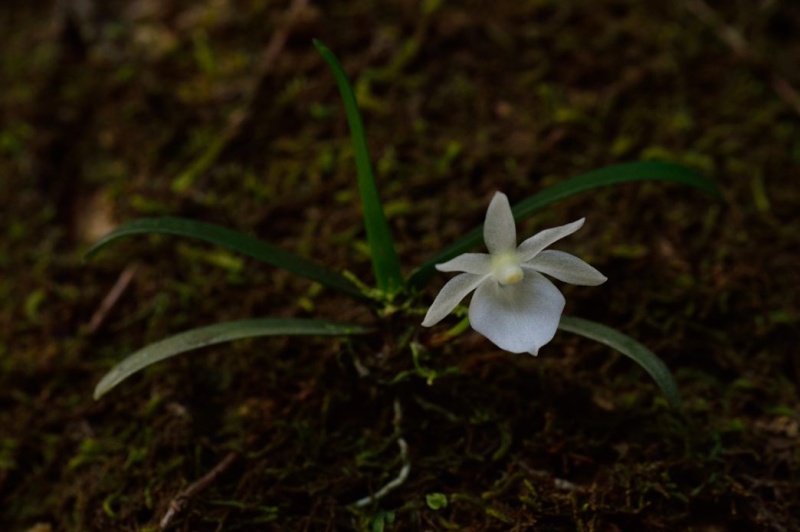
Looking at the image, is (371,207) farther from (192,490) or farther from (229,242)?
(192,490)

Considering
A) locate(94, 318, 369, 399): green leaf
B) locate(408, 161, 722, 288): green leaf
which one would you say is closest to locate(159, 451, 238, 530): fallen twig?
locate(94, 318, 369, 399): green leaf

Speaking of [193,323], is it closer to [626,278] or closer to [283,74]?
[283,74]

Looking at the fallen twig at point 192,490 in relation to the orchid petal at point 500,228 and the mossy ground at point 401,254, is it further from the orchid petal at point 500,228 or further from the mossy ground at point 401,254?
the orchid petal at point 500,228

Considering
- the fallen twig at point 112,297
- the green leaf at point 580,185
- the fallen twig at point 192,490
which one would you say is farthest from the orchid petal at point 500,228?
the fallen twig at point 112,297

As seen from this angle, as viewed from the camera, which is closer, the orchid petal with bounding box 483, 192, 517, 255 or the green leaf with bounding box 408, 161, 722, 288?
the orchid petal with bounding box 483, 192, 517, 255

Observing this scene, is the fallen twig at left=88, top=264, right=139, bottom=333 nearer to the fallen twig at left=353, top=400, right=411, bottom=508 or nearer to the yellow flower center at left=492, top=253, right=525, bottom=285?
the fallen twig at left=353, top=400, right=411, bottom=508

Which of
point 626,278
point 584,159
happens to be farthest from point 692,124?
point 626,278

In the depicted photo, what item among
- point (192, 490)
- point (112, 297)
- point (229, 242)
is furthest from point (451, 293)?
point (112, 297)
